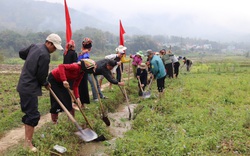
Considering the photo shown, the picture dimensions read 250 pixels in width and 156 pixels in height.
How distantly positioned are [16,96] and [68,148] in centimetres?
545

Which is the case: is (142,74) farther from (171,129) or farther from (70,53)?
(171,129)

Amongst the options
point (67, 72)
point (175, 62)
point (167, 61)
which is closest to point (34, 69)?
point (67, 72)

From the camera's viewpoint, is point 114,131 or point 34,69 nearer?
point 34,69

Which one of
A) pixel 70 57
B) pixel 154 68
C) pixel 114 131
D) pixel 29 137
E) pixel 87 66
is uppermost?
pixel 70 57

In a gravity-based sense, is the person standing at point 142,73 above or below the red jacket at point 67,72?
below

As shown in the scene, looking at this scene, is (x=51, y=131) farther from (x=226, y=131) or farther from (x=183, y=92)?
(x=183, y=92)

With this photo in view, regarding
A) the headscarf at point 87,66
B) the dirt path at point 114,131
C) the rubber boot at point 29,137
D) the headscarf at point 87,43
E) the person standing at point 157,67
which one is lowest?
the dirt path at point 114,131

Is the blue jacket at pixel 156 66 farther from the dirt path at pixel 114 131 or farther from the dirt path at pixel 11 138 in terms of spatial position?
the dirt path at pixel 11 138

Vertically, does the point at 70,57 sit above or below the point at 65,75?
above

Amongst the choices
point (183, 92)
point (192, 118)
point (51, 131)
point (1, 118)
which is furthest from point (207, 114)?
point (1, 118)

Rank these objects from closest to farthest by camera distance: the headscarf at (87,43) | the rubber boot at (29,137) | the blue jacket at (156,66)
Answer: the rubber boot at (29,137), the headscarf at (87,43), the blue jacket at (156,66)

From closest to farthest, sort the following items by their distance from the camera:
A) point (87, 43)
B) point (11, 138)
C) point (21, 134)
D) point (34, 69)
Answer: point (34, 69) < point (11, 138) < point (21, 134) < point (87, 43)

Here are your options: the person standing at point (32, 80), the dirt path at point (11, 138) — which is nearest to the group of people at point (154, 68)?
the dirt path at point (11, 138)

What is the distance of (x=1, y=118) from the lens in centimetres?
636
